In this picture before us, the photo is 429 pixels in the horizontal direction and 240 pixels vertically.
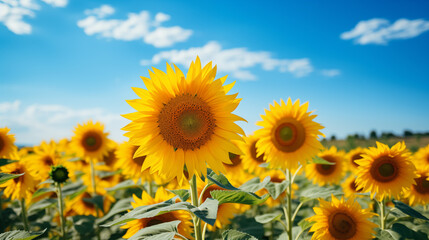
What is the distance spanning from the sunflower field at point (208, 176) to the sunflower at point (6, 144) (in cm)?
2

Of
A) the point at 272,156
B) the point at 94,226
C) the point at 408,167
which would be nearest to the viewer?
the point at 408,167

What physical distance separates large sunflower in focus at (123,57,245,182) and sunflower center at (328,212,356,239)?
1.93 meters

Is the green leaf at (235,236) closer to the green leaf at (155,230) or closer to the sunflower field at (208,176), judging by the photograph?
the sunflower field at (208,176)

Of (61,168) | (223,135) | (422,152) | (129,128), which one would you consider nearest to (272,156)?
(223,135)

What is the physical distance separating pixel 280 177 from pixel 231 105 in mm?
3603

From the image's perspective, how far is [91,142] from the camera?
6.08 metres

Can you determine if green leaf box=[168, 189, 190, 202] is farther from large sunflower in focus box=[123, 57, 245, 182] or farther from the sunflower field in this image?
large sunflower in focus box=[123, 57, 245, 182]

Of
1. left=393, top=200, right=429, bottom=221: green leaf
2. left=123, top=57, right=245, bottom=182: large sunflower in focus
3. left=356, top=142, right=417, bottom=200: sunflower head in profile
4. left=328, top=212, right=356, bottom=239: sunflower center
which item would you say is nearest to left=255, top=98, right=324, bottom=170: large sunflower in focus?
left=356, top=142, right=417, bottom=200: sunflower head in profile

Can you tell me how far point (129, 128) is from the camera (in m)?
2.21

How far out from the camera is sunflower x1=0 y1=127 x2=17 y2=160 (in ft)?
15.2

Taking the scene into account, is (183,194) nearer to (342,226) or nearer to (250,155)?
(342,226)

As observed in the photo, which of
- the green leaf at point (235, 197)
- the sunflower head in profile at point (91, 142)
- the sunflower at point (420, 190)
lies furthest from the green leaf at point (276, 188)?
the sunflower head in profile at point (91, 142)

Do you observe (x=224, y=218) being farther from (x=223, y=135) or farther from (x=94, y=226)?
(x=94, y=226)

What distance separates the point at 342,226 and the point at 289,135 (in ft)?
4.22
